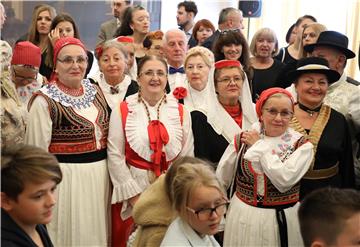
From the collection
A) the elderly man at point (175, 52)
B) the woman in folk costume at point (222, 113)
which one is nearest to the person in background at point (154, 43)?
the elderly man at point (175, 52)

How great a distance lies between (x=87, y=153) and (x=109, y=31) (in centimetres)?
235

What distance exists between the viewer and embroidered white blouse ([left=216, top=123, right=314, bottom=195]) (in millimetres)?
2572

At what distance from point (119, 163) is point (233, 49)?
136 cm

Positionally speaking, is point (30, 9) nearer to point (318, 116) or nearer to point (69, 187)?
point (69, 187)

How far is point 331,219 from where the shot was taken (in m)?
1.88

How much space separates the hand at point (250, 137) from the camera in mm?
2682

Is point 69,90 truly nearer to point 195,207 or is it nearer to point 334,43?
point 195,207

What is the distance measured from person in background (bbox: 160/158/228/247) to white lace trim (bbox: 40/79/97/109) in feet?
3.50

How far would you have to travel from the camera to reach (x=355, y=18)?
20.6 feet

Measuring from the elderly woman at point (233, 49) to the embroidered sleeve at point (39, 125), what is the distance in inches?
59.7

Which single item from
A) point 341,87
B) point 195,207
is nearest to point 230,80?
point 341,87

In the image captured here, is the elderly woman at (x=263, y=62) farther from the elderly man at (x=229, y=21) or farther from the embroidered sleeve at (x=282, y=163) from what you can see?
the embroidered sleeve at (x=282, y=163)

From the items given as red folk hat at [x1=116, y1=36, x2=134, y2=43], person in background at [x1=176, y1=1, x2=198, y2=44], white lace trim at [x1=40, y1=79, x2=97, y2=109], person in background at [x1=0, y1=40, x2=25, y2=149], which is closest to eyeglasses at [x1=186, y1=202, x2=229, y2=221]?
person in background at [x1=0, y1=40, x2=25, y2=149]

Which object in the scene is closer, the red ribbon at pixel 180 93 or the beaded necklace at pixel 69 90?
the beaded necklace at pixel 69 90
